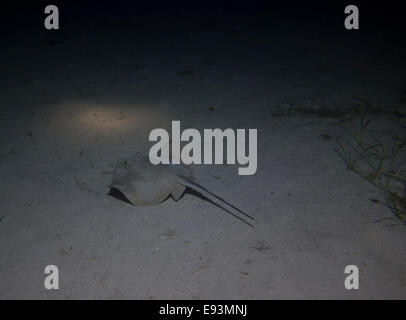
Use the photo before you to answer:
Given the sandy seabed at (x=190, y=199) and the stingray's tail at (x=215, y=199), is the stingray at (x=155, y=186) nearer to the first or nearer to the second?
the stingray's tail at (x=215, y=199)

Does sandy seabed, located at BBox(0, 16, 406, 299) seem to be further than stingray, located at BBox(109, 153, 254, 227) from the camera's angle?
No

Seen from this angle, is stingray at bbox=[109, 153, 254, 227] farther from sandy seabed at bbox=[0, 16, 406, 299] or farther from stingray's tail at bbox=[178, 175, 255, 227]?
sandy seabed at bbox=[0, 16, 406, 299]

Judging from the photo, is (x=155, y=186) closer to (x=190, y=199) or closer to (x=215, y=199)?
(x=190, y=199)

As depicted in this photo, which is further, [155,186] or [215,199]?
[215,199]

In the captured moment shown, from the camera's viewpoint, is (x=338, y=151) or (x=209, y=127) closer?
(x=338, y=151)

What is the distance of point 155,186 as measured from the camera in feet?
10.3

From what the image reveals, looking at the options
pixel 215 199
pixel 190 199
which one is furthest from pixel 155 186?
pixel 215 199

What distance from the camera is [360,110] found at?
191 inches

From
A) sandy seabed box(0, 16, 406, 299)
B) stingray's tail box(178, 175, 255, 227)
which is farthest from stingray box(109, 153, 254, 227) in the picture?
sandy seabed box(0, 16, 406, 299)

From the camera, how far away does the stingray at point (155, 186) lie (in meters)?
3.09

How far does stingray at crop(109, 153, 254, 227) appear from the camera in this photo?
3.09m
